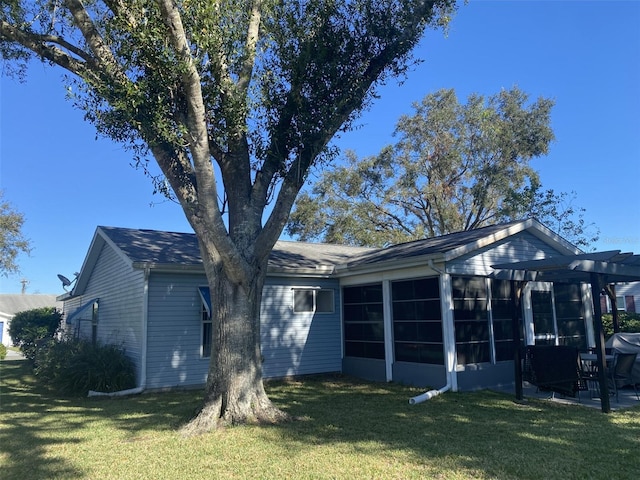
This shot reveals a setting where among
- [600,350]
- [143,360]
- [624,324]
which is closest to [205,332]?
[143,360]

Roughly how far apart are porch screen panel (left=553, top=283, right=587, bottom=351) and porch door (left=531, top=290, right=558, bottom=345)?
218 millimetres

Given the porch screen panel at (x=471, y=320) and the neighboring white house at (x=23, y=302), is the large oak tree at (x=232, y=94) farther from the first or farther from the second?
the neighboring white house at (x=23, y=302)

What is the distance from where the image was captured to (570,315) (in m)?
11.7

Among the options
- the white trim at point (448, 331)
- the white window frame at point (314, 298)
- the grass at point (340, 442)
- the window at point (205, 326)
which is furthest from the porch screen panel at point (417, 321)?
the window at point (205, 326)

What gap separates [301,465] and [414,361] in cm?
603

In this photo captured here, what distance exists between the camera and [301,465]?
4953 millimetres

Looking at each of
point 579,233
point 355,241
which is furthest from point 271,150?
point 579,233

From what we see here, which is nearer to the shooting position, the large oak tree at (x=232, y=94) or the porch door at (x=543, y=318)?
the large oak tree at (x=232, y=94)

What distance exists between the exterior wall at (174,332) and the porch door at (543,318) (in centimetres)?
804

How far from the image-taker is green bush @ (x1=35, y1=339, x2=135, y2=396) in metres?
10.0

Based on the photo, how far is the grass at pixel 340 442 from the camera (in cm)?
480

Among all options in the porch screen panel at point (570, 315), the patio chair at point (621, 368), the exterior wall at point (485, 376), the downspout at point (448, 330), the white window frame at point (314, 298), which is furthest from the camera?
the white window frame at point (314, 298)

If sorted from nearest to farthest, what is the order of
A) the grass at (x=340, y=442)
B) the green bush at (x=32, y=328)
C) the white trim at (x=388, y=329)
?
1. the grass at (x=340, y=442)
2. the white trim at (x=388, y=329)
3. the green bush at (x=32, y=328)

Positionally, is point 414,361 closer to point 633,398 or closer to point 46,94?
point 633,398
